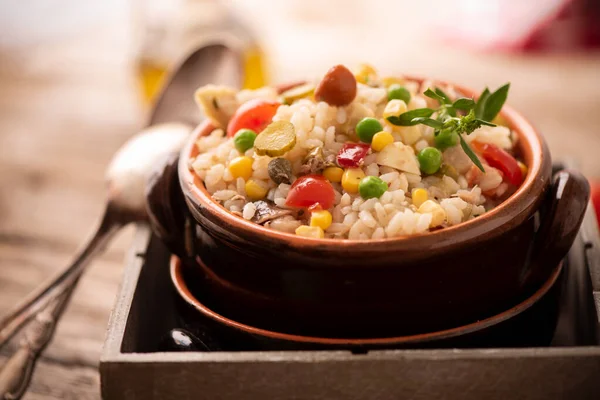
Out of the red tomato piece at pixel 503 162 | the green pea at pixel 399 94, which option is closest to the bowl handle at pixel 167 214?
the green pea at pixel 399 94

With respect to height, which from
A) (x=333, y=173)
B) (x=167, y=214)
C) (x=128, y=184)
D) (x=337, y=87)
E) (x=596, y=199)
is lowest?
(x=596, y=199)

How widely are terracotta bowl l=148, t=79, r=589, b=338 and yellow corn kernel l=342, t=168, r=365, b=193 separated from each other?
165mm

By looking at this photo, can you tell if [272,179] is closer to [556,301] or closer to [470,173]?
[470,173]

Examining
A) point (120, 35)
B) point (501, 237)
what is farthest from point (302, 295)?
point (120, 35)

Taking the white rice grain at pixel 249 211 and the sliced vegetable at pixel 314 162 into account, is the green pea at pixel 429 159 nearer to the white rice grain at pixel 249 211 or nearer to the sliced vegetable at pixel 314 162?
the sliced vegetable at pixel 314 162

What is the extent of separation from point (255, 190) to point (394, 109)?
1.01 feet

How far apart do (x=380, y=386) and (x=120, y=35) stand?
336 centimetres

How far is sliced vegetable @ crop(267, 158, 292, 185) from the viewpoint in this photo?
1.35 metres

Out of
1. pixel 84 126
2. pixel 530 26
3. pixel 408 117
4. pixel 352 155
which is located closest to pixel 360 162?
pixel 352 155

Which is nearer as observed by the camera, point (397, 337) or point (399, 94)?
point (397, 337)

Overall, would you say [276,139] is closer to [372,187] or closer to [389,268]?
[372,187]

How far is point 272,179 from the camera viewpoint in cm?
137

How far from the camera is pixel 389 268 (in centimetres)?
120

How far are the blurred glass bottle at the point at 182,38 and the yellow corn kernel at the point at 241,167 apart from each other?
1.48 metres
